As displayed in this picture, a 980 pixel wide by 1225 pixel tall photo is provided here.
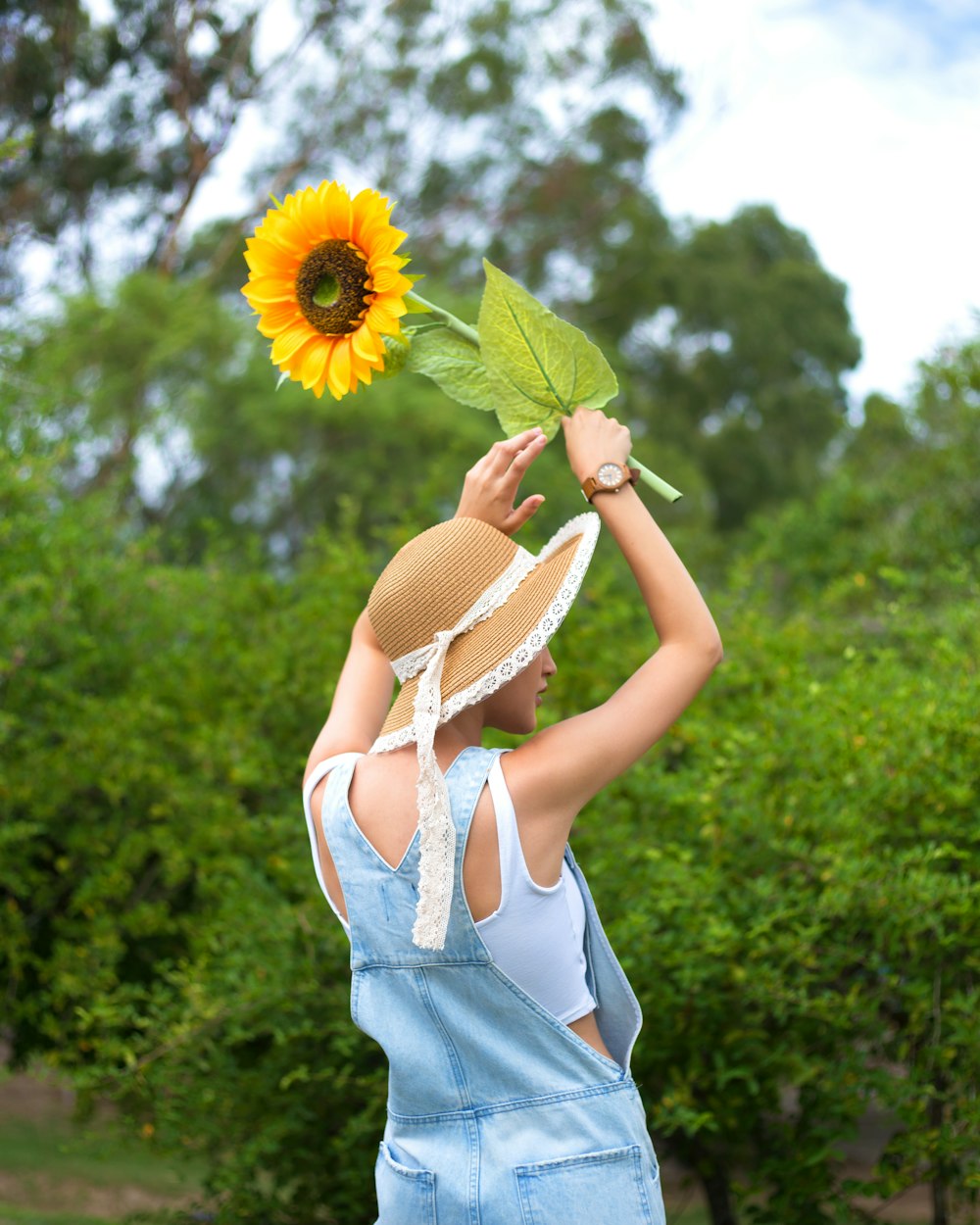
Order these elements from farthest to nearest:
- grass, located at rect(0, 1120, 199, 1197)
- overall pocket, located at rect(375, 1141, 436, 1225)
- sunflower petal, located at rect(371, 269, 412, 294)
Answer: grass, located at rect(0, 1120, 199, 1197) < sunflower petal, located at rect(371, 269, 412, 294) < overall pocket, located at rect(375, 1141, 436, 1225)

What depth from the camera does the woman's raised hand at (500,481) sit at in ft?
6.11

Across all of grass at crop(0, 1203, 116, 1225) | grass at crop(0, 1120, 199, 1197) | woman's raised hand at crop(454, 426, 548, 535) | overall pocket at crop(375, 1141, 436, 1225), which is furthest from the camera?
grass at crop(0, 1120, 199, 1197)

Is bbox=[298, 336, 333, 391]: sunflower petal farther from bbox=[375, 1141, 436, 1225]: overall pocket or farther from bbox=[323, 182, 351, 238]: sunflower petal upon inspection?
bbox=[375, 1141, 436, 1225]: overall pocket

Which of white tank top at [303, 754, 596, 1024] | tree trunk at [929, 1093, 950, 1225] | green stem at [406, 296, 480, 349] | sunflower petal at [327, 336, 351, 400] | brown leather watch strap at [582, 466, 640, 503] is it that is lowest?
tree trunk at [929, 1093, 950, 1225]

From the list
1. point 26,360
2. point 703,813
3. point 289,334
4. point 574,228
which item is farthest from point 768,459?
point 289,334

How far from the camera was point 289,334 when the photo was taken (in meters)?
1.85

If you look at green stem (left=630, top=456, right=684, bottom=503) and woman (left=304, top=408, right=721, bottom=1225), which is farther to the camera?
green stem (left=630, top=456, right=684, bottom=503)

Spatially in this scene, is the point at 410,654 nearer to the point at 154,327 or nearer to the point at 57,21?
the point at 154,327

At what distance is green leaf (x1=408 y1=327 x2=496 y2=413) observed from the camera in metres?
1.99


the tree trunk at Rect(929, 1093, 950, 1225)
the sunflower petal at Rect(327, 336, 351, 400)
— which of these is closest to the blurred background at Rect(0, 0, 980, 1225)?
the tree trunk at Rect(929, 1093, 950, 1225)

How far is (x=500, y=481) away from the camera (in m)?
1.89

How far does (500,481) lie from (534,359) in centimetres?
19

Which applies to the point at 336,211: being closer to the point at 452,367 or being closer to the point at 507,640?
the point at 452,367

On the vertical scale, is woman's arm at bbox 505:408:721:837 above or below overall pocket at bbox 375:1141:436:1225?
above
